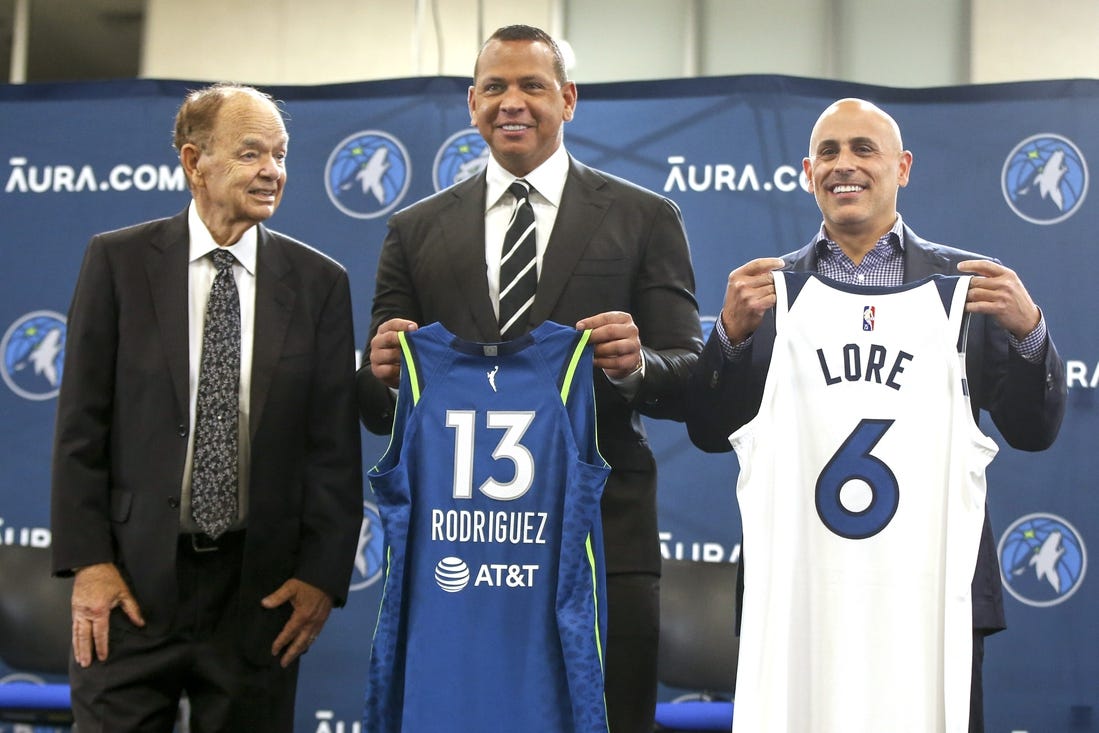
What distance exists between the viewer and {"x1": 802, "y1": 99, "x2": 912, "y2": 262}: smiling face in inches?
113

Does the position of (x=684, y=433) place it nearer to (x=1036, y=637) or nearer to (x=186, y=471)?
(x=1036, y=637)

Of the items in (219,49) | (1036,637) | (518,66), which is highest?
(219,49)

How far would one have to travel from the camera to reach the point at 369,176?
4664 mm

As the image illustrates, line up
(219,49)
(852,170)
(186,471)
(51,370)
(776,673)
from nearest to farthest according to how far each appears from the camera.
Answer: (776,673), (186,471), (852,170), (51,370), (219,49)

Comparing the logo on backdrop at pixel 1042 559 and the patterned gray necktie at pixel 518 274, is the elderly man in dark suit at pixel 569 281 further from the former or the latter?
the logo on backdrop at pixel 1042 559

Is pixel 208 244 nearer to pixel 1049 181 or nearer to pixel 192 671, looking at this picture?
pixel 192 671

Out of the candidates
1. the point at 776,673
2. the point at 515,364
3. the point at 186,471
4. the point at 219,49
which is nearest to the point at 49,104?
the point at 219,49

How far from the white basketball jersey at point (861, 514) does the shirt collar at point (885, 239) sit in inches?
14.7

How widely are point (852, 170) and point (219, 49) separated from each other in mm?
3608

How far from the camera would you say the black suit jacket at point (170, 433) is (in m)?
2.60

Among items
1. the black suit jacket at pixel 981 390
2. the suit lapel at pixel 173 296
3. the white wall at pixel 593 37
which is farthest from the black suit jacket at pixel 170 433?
the white wall at pixel 593 37

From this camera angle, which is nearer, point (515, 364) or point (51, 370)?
point (515, 364)

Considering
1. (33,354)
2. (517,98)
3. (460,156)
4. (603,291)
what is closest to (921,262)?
(603,291)

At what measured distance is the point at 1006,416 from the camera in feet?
8.86
